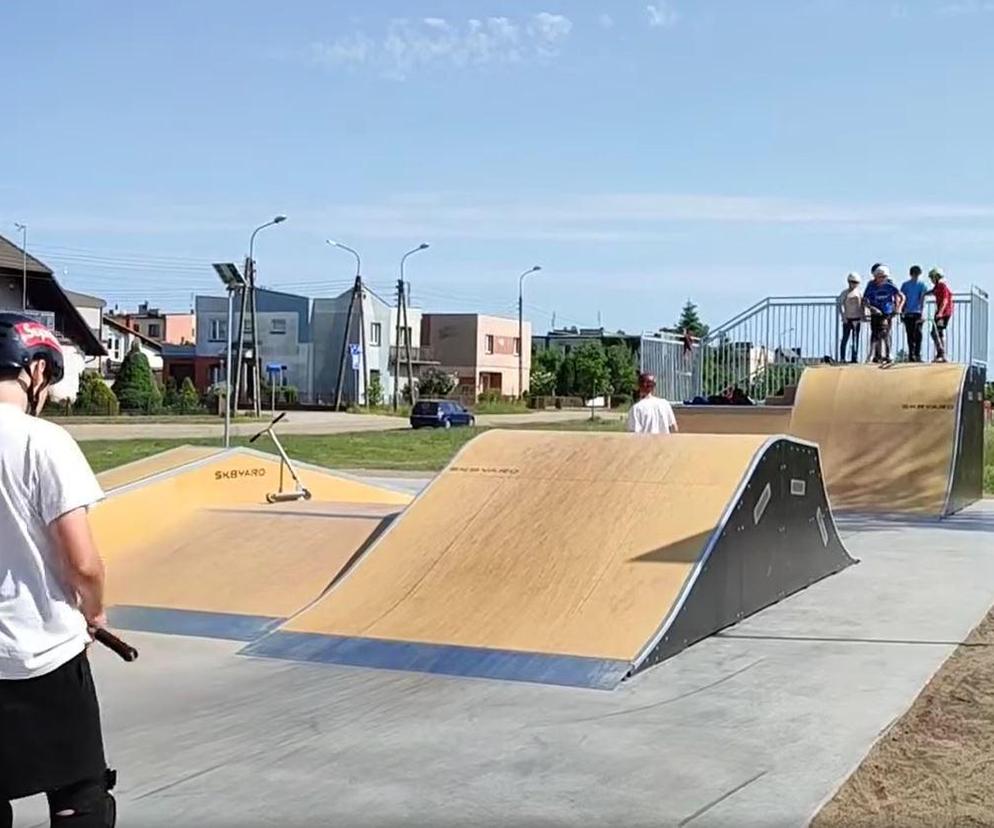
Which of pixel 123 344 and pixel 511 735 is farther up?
pixel 123 344

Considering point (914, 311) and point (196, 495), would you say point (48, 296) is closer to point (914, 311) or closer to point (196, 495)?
point (914, 311)

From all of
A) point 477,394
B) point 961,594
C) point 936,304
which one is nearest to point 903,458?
point 936,304

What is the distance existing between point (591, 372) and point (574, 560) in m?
85.2

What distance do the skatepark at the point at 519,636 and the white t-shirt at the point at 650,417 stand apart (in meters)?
1.59

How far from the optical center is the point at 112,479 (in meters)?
10.9

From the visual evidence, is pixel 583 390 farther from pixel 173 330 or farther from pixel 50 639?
pixel 50 639

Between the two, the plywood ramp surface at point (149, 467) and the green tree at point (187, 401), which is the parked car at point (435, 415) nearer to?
the green tree at point (187, 401)

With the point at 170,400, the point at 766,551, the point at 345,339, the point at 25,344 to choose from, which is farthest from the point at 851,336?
the point at 345,339

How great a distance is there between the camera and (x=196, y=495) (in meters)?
11.3

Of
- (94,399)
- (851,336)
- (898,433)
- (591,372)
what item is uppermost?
(851,336)

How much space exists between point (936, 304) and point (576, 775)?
16.8 m

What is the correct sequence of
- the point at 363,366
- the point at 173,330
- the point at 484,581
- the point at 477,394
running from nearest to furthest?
Answer: the point at 484,581, the point at 363,366, the point at 477,394, the point at 173,330

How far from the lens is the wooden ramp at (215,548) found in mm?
8469

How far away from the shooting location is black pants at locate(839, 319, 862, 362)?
20250mm
